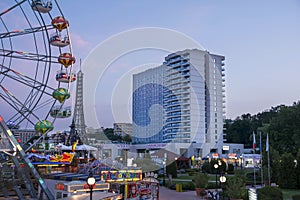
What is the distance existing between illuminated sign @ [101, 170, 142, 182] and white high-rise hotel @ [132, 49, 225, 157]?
76.1 m

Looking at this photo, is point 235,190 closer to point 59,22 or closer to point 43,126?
point 43,126

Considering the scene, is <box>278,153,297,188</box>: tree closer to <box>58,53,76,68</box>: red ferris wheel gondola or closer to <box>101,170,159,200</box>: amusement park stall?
<box>101,170,159,200</box>: amusement park stall

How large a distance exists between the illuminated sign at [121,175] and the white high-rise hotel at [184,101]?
76087 mm

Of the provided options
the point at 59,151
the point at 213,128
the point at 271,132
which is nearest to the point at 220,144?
the point at 213,128

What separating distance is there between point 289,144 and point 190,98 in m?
50.8

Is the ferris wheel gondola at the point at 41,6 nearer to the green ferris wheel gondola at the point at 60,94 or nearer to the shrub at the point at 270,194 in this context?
the green ferris wheel gondola at the point at 60,94

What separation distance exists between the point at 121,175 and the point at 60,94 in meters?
5.38

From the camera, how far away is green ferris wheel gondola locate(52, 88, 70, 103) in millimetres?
19453

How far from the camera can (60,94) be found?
1945 cm

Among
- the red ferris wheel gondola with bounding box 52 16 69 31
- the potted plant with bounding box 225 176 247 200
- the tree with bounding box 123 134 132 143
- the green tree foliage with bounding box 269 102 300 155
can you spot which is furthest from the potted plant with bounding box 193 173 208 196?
the tree with bounding box 123 134 132 143

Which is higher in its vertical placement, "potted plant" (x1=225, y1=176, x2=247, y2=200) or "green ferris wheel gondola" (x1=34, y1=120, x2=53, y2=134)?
"green ferris wheel gondola" (x1=34, y1=120, x2=53, y2=134)

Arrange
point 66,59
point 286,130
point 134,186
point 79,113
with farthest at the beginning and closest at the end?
point 79,113 < point 286,130 < point 66,59 < point 134,186

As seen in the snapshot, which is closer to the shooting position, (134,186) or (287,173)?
(134,186)

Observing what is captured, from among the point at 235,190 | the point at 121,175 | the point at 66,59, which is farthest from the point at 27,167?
the point at 235,190
